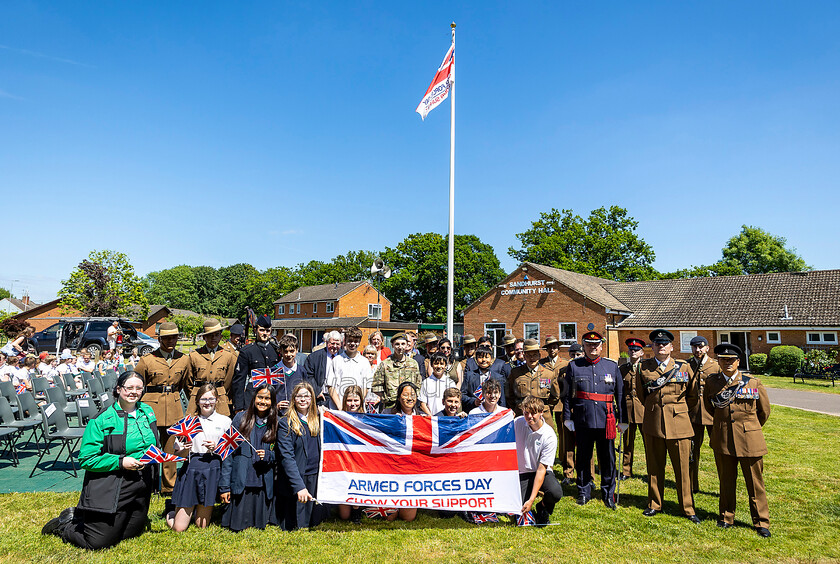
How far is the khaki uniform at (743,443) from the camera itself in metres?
5.53

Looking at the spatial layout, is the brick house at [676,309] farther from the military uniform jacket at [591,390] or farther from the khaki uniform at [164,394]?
the khaki uniform at [164,394]

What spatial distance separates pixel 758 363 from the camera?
87.4 ft

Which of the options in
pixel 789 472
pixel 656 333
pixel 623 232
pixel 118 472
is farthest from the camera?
pixel 623 232

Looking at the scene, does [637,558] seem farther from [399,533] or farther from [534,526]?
[399,533]

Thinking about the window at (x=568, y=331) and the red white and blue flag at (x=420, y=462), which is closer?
the red white and blue flag at (x=420, y=462)

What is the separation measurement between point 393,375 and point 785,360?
26.2 m

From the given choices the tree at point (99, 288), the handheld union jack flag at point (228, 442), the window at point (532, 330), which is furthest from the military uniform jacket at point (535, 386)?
the tree at point (99, 288)

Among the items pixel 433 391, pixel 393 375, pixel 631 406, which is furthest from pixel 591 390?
pixel 393 375

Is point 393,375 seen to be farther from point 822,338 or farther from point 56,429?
point 822,338

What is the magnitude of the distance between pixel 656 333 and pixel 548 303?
29.5 metres

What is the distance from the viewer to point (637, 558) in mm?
4957

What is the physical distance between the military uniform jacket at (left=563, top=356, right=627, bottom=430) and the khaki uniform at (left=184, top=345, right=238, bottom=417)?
4.73m

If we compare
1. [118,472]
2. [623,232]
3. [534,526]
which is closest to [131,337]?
[118,472]

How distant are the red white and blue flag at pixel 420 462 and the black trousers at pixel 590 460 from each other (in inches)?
49.5
